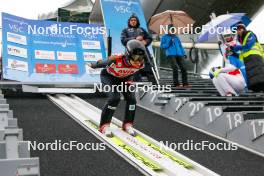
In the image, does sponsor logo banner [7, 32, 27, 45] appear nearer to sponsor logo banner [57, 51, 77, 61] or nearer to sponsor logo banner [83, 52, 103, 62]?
sponsor logo banner [57, 51, 77, 61]

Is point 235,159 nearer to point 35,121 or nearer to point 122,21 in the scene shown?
point 35,121

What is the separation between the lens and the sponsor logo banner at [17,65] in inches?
413

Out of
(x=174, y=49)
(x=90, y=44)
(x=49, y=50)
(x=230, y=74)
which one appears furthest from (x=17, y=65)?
(x=230, y=74)

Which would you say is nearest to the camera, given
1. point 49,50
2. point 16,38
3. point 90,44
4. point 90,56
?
point 16,38

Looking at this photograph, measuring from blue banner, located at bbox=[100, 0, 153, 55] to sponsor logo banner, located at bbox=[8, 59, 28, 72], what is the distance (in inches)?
98.4

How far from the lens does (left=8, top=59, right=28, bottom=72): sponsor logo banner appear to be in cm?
1050

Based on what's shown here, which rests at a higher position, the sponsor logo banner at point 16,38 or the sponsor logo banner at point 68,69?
the sponsor logo banner at point 16,38

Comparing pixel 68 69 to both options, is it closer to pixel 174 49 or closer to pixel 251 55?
pixel 174 49

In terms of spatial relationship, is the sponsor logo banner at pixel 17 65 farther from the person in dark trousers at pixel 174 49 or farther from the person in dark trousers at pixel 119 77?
the person in dark trousers at pixel 119 77

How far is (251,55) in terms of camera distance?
8.31 meters

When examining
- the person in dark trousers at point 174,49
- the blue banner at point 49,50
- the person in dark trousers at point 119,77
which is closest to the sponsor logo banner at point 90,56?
the blue banner at point 49,50

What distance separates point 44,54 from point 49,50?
20 cm

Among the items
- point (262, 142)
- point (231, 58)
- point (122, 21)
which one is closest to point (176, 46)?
point (231, 58)

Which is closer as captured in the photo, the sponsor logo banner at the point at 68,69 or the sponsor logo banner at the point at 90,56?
the sponsor logo banner at the point at 68,69
